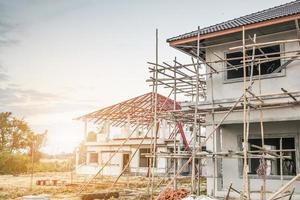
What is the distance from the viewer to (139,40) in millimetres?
19562

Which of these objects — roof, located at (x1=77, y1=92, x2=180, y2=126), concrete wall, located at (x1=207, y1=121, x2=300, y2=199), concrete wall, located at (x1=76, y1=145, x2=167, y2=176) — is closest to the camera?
concrete wall, located at (x1=207, y1=121, x2=300, y2=199)

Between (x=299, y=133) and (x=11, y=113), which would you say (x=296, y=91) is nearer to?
(x=299, y=133)

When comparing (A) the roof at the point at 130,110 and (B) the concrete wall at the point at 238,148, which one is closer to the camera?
(B) the concrete wall at the point at 238,148

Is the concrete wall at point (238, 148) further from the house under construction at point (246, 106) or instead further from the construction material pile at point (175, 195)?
the construction material pile at point (175, 195)

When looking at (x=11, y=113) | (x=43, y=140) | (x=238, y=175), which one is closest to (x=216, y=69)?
(x=238, y=175)

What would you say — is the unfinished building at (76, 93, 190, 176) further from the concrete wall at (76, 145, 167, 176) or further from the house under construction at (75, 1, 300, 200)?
the house under construction at (75, 1, 300, 200)

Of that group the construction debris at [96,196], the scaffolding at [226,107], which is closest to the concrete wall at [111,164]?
the construction debris at [96,196]

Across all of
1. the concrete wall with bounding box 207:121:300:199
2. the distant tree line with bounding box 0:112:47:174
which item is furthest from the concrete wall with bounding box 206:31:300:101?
the distant tree line with bounding box 0:112:47:174

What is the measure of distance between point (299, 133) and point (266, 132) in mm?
1075

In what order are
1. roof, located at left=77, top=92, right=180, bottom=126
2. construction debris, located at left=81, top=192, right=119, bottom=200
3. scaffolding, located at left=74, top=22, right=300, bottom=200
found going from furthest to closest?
1. roof, located at left=77, top=92, right=180, bottom=126
2. construction debris, located at left=81, top=192, right=119, bottom=200
3. scaffolding, located at left=74, top=22, right=300, bottom=200

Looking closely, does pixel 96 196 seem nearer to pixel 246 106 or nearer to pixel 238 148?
pixel 238 148

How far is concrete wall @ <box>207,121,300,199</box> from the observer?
11875mm

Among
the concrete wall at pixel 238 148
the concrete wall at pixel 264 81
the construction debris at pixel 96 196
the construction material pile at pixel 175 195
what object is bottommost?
the construction debris at pixel 96 196

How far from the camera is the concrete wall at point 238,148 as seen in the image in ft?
39.0
